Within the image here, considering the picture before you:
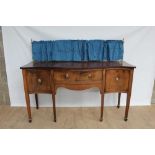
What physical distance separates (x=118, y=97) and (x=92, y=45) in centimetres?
90

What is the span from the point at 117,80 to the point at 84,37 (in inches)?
30.9

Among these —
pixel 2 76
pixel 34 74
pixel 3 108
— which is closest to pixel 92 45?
pixel 34 74

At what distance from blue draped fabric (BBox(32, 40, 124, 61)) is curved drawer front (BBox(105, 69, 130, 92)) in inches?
15.5

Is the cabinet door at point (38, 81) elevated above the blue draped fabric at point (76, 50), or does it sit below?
below

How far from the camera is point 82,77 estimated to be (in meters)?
1.94

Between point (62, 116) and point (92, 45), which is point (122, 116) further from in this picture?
point (92, 45)

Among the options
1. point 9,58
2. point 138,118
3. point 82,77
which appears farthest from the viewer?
point 9,58

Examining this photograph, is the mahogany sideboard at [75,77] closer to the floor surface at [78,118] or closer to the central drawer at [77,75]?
the central drawer at [77,75]

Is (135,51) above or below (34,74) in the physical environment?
above

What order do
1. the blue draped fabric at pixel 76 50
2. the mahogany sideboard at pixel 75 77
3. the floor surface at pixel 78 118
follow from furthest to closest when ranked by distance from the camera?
the blue draped fabric at pixel 76 50 < the floor surface at pixel 78 118 < the mahogany sideboard at pixel 75 77

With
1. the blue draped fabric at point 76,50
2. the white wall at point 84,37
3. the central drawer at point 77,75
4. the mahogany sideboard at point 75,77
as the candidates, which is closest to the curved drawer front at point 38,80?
the mahogany sideboard at point 75,77

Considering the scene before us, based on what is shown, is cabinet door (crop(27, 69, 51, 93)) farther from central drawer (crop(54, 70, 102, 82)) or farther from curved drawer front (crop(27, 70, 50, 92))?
central drawer (crop(54, 70, 102, 82))

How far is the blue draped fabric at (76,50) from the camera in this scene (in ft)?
7.51

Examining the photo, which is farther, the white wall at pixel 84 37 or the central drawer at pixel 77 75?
the white wall at pixel 84 37
